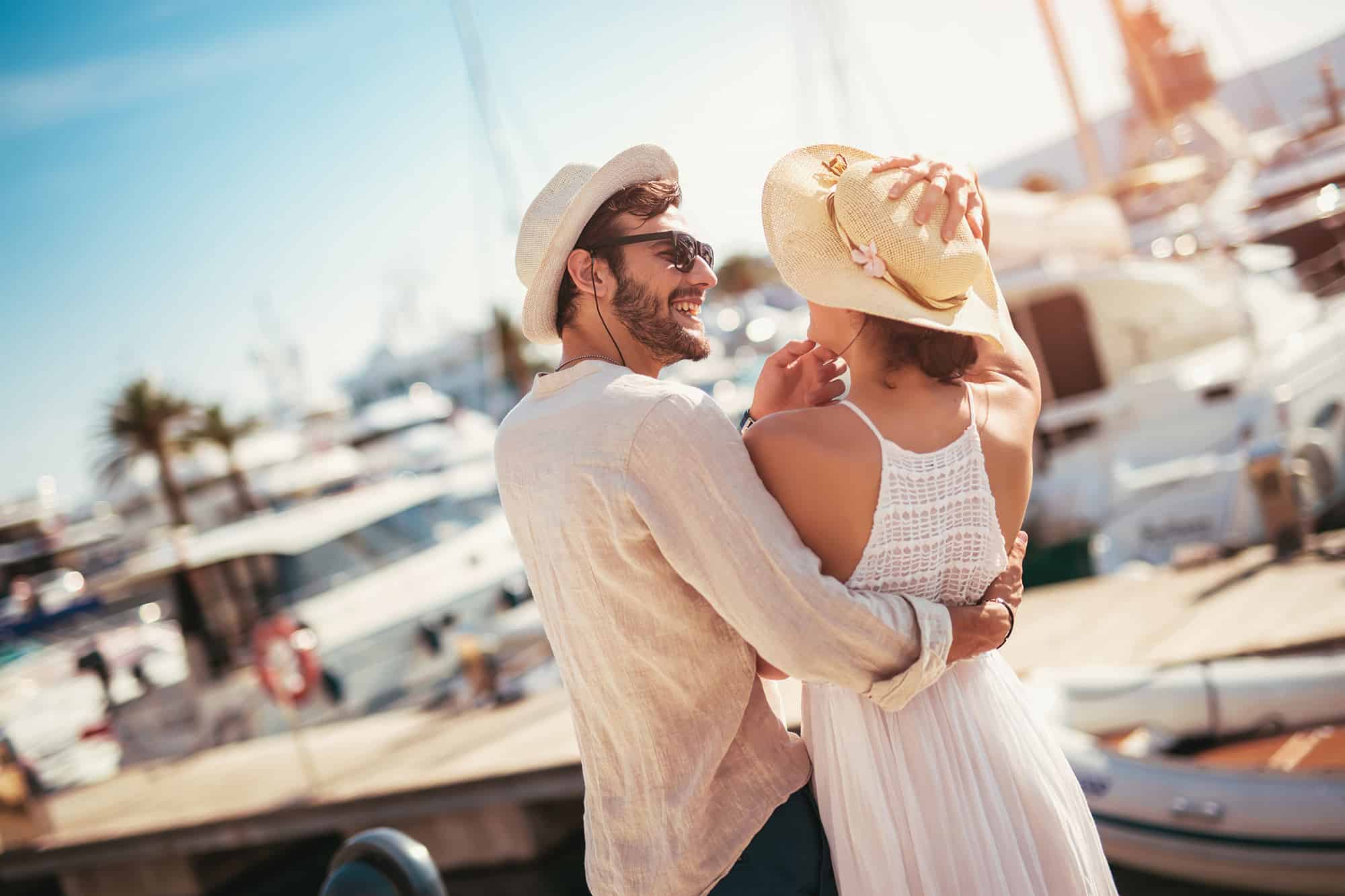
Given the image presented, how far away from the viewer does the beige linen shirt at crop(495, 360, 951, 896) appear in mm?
1495

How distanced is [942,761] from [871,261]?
2.72ft

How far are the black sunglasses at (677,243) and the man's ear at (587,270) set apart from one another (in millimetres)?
23

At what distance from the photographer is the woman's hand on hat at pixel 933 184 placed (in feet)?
5.28

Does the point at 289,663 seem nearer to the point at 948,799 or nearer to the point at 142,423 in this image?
the point at 948,799

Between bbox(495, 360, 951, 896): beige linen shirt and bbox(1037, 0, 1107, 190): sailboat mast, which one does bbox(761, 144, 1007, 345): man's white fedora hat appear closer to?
bbox(495, 360, 951, 896): beige linen shirt

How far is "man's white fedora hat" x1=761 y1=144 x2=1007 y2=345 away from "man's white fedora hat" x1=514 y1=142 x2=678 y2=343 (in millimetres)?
225

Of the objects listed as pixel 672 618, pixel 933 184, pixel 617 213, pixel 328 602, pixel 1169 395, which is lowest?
pixel 1169 395

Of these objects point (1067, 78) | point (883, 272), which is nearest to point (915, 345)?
point (883, 272)

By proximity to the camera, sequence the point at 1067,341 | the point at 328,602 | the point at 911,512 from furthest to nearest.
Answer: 1. the point at 1067,341
2. the point at 328,602
3. the point at 911,512

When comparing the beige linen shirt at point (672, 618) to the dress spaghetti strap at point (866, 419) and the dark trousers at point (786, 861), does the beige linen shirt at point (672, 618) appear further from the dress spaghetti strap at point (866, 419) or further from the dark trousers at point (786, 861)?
the dress spaghetti strap at point (866, 419)

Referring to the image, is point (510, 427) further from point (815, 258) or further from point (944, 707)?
point (944, 707)

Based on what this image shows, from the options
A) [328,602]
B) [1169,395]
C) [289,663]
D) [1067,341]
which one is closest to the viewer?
[289,663]

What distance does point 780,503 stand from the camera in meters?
1.58

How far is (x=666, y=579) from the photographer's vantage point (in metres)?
1.59
